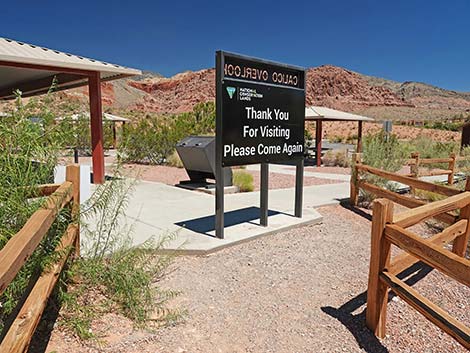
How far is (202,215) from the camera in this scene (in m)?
6.85

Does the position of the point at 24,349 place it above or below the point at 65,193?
below

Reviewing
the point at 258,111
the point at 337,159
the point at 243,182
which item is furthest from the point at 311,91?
the point at 258,111

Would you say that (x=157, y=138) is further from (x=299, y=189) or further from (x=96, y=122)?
(x=299, y=189)

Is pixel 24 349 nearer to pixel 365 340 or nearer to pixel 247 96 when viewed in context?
pixel 365 340

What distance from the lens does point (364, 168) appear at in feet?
27.1

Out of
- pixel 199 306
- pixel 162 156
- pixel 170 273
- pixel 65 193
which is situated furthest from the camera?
pixel 162 156

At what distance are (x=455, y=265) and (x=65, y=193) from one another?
9.48ft

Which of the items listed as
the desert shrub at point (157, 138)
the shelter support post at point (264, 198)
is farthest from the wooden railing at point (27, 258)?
the desert shrub at point (157, 138)

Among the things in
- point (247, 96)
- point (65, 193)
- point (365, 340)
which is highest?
point (247, 96)

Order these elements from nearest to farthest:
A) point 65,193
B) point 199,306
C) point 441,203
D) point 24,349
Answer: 1. point 24,349
2. point 65,193
3. point 199,306
4. point 441,203

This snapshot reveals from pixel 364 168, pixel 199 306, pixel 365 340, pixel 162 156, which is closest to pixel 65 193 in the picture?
pixel 199 306

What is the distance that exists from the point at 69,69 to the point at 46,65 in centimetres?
61

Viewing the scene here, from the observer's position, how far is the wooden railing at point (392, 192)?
5.89 metres

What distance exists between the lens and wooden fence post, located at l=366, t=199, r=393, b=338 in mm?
3307
